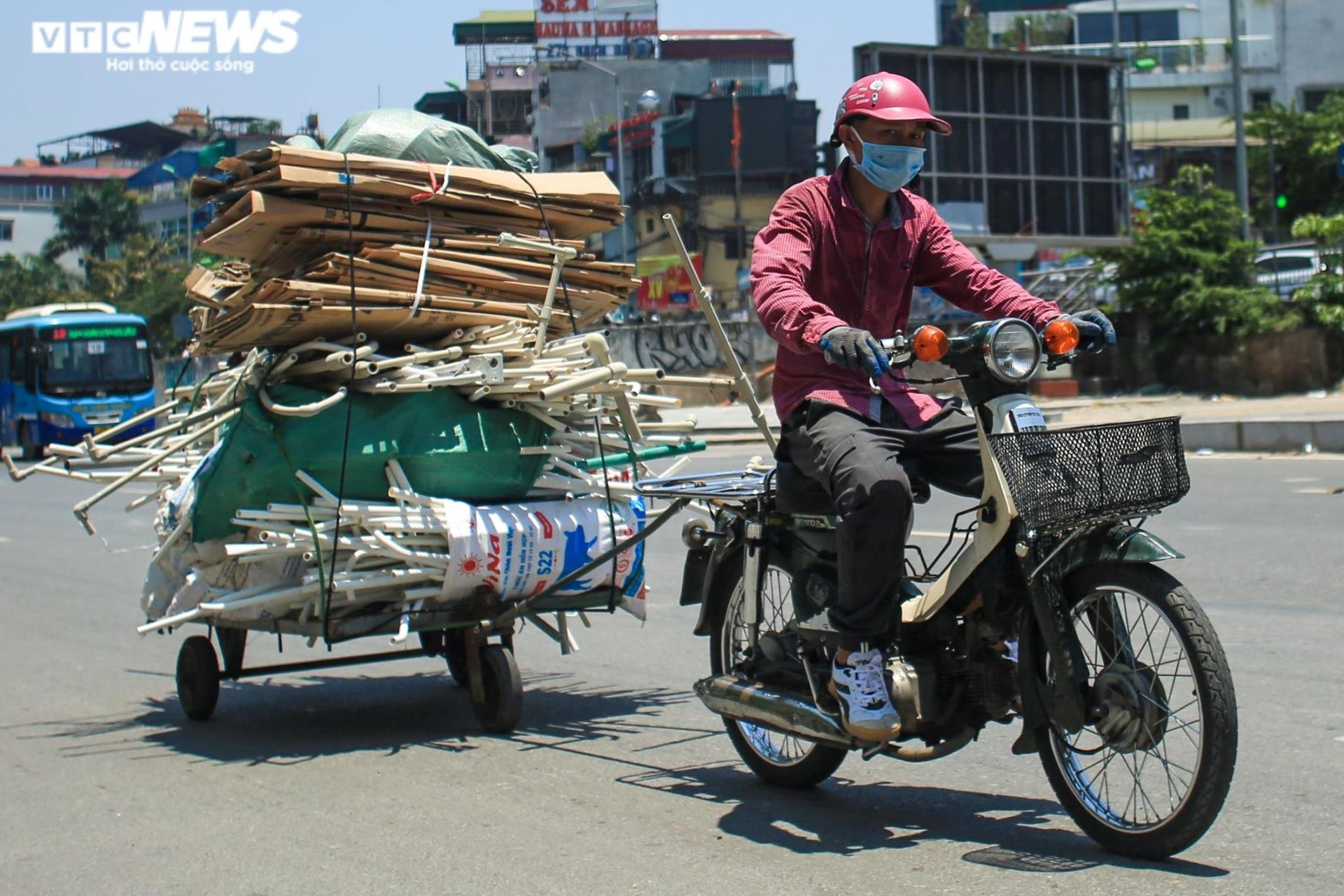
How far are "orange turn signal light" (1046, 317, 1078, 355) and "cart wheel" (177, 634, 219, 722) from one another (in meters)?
3.66

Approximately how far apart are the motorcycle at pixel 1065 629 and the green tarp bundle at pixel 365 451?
5.71 feet

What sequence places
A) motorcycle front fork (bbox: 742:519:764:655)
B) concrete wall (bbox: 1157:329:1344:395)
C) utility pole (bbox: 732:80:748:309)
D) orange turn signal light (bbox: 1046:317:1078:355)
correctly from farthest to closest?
utility pole (bbox: 732:80:748:309) → concrete wall (bbox: 1157:329:1344:395) → motorcycle front fork (bbox: 742:519:764:655) → orange turn signal light (bbox: 1046:317:1078:355)

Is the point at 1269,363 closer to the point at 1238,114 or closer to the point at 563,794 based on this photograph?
the point at 1238,114

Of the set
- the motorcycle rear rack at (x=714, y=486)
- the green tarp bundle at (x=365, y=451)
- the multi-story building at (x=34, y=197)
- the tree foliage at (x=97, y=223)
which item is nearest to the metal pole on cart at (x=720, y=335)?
the motorcycle rear rack at (x=714, y=486)

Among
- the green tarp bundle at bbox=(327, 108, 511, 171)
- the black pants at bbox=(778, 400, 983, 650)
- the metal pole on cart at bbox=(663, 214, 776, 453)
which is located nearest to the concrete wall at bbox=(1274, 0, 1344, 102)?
the green tarp bundle at bbox=(327, 108, 511, 171)

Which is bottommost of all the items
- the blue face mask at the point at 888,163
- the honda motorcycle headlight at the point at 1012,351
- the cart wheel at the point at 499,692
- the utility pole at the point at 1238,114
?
the cart wheel at the point at 499,692

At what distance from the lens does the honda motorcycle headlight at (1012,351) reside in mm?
3639

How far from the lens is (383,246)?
565 centimetres

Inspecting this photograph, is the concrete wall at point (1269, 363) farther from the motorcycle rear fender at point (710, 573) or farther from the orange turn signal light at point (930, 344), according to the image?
the orange turn signal light at point (930, 344)

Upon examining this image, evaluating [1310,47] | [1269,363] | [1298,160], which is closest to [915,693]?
[1269,363]

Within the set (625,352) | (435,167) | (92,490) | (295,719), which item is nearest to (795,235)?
(435,167)

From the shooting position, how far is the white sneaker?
395 cm

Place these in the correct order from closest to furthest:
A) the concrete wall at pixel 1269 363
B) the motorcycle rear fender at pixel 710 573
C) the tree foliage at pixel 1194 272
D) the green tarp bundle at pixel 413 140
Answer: the motorcycle rear fender at pixel 710 573 → the green tarp bundle at pixel 413 140 → the concrete wall at pixel 1269 363 → the tree foliage at pixel 1194 272

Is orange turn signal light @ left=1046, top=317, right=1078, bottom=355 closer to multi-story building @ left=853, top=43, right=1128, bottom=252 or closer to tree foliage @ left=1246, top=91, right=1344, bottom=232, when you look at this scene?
multi-story building @ left=853, top=43, right=1128, bottom=252
